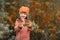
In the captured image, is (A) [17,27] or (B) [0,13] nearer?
(A) [17,27]

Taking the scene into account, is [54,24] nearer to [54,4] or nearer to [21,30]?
[54,4]

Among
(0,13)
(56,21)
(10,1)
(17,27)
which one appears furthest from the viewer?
(56,21)

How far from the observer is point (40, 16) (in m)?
8.07

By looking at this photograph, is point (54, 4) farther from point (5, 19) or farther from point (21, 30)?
point (21, 30)

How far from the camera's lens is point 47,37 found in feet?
27.0

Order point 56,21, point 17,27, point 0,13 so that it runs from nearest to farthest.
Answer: point 17,27, point 0,13, point 56,21

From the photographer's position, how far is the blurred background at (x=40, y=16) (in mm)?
7652

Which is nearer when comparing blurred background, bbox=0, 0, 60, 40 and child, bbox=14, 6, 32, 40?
child, bbox=14, 6, 32, 40

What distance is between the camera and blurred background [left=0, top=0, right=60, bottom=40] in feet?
25.1

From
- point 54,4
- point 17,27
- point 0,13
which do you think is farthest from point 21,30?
point 54,4

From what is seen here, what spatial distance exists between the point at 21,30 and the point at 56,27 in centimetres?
261

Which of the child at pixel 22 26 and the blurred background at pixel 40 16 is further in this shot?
the blurred background at pixel 40 16

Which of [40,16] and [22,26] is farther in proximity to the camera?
[40,16]

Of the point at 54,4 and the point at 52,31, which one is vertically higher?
the point at 54,4
